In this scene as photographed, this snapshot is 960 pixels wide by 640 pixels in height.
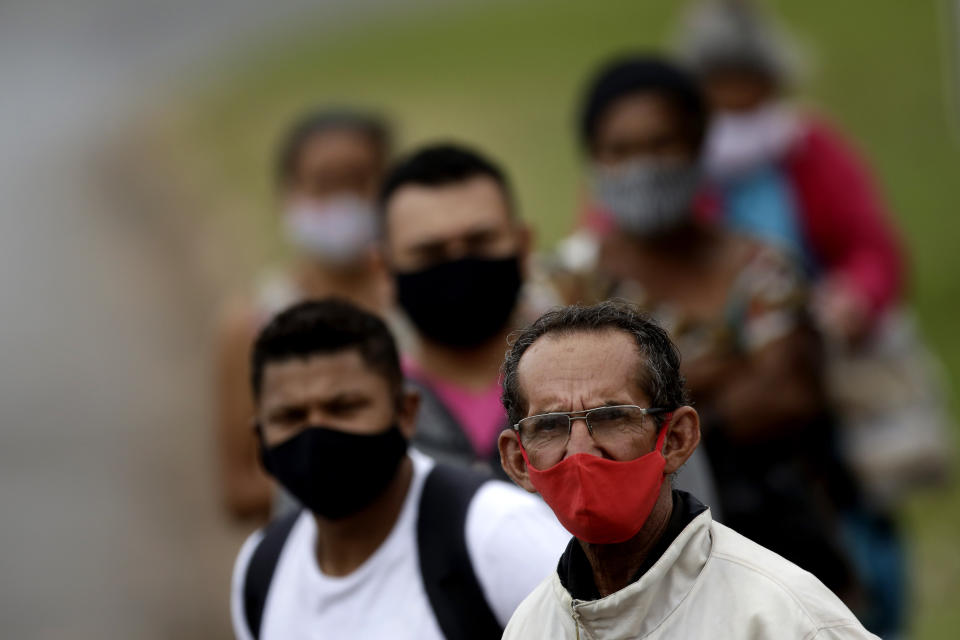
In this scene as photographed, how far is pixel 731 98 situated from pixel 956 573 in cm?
377

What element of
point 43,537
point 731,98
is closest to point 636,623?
point 731,98

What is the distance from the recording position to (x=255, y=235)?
1692 cm

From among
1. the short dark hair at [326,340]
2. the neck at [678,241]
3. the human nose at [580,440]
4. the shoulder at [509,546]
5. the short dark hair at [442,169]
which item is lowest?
the shoulder at [509,546]

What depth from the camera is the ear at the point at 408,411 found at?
380 centimetres

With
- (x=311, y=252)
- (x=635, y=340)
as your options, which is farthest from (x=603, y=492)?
(x=311, y=252)

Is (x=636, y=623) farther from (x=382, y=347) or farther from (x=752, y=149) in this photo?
(x=752, y=149)

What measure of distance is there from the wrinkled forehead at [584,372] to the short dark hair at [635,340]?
12mm

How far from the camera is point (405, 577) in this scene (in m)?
3.53

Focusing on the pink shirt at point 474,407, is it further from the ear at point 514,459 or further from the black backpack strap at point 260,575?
the ear at point 514,459

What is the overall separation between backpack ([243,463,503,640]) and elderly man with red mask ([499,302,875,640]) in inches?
21.6

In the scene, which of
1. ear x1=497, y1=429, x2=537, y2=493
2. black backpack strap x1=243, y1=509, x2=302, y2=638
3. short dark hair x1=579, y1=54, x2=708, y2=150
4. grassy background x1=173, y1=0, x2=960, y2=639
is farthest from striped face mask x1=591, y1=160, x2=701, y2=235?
grassy background x1=173, y1=0, x2=960, y2=639

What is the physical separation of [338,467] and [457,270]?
1.18 m

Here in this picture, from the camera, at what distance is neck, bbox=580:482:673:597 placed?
274 cm

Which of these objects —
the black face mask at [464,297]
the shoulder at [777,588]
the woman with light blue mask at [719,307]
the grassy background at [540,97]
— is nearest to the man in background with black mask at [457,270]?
the black face mask at [464,297]
